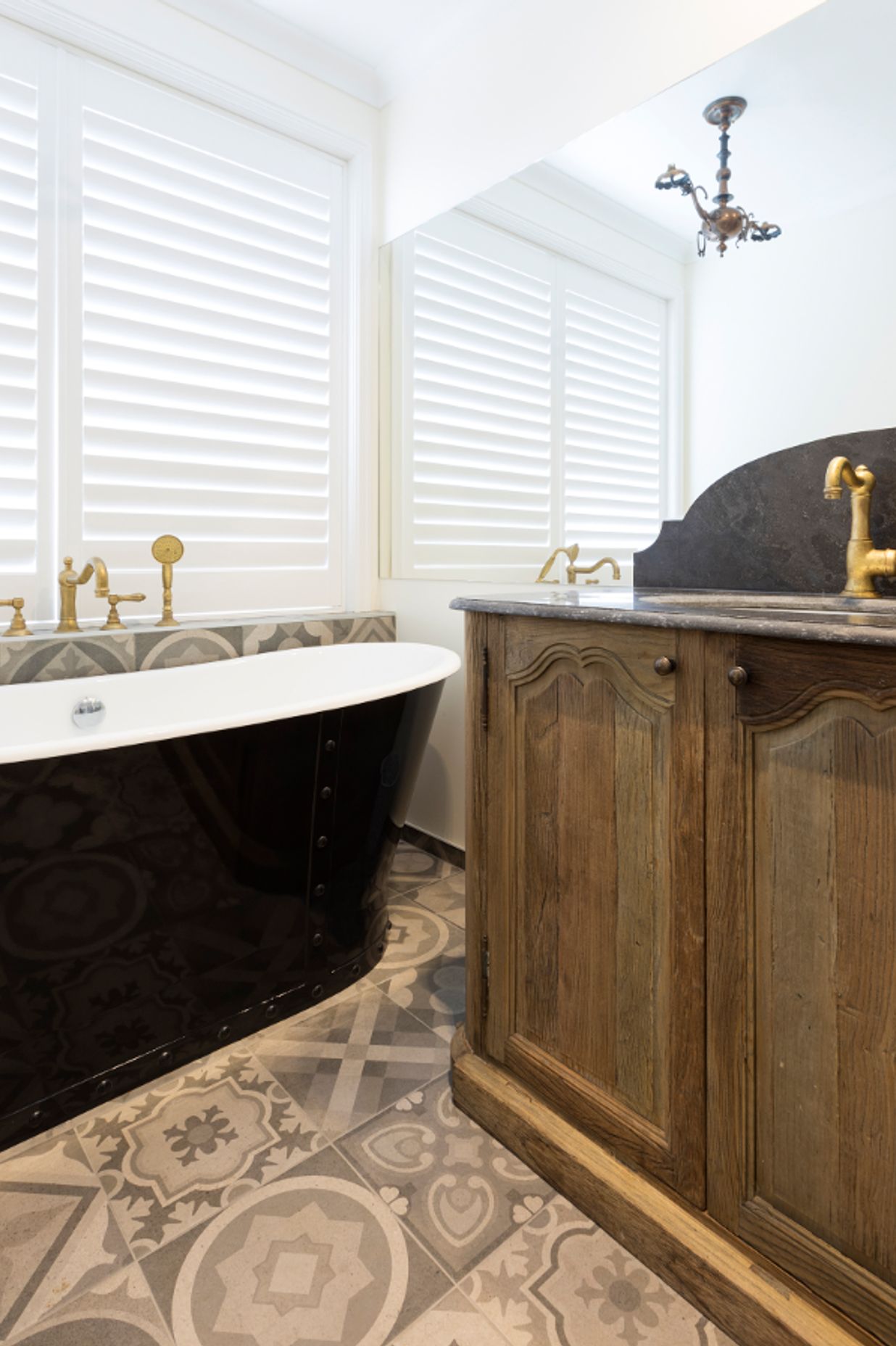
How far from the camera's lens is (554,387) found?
2.16 metres

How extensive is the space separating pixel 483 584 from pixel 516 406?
541 mm

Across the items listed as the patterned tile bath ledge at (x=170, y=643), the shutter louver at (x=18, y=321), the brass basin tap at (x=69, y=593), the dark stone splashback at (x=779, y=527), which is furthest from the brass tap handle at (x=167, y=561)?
the dark stone splashback at (x=779, y=527)

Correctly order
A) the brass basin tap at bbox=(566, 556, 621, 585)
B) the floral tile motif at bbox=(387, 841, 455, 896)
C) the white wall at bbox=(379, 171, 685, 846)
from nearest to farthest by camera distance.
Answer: the white wall at bbox=(379, 171, 685, 846) < the brass basin tap at bbox=(566, 556, 621, 585) < the floral tile motif at bbox=(387, 841, 455, 896)

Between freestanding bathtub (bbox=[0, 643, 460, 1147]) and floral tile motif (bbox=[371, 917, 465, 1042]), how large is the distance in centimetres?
10

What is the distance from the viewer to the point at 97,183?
7.13ft

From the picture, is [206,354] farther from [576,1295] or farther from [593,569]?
[576,1295]

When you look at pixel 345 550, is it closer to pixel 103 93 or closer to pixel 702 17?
pixel 103 93

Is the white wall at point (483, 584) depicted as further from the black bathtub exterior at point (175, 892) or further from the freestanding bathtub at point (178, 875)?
the black bathtub exterior at point (175, 892)

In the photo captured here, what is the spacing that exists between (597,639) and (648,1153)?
0.74m

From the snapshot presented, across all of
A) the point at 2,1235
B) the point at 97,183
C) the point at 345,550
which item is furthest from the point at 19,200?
the point at 2,1235

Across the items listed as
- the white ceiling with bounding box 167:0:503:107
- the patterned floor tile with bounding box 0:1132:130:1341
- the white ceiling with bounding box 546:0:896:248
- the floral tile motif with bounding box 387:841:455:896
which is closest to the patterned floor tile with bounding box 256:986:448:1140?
the patterned floor tile with bounding box 0:1132:130:1341

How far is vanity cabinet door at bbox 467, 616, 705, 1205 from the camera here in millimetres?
1019

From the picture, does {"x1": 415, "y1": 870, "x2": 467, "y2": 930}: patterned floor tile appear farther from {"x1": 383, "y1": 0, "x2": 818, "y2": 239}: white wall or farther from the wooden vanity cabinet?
{"x1": 383, "y1": 0, "x2": 818, "y2": 239}: white wall

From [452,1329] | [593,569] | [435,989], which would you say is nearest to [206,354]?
[593,569]
